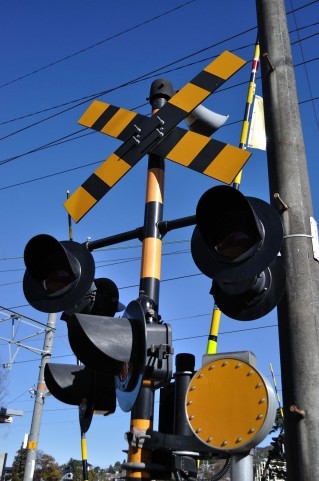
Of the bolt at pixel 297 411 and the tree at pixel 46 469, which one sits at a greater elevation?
the tree at pixel 46 469

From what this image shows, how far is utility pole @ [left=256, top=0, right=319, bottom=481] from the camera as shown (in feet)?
8.16

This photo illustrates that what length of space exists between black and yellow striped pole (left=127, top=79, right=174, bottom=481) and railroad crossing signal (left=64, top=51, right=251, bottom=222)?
0.16 meters

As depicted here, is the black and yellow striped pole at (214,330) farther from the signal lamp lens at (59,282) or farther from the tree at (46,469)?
the tree at (46,469)

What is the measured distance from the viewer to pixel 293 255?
2.97 meters

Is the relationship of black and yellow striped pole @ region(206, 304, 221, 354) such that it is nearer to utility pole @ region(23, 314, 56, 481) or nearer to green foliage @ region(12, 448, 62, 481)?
utility pole @ region(23, 314, 56, 481)

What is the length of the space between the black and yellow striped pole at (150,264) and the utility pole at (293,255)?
73 centimetres

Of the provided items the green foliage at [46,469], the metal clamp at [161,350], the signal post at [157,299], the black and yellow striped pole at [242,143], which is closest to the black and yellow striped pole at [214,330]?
the black and yellow striped pole at [242,143]

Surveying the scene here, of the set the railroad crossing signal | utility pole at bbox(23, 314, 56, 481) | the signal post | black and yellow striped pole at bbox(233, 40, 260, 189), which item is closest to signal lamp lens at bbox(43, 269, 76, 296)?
the signal post

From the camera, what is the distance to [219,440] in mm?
2139

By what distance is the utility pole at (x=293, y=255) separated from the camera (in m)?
2.49

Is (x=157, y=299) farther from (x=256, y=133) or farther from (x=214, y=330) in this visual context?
(x=256, y=133)

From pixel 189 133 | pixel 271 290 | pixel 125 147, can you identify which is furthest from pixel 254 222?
pixel 125 147

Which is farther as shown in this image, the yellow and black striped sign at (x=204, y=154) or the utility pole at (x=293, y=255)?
the yellow and black striped sign at (x=204, y=154)

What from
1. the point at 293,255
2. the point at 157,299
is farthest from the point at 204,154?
the point at 157,299
